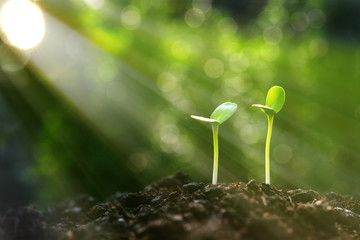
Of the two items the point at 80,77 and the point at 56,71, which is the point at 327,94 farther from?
the point at 56,71

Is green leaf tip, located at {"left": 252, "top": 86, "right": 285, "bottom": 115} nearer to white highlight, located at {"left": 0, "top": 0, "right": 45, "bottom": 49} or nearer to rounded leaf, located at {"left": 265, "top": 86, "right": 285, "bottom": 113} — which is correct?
rounded leaf, located at {"left": 265, "top": 86, "right": 285, "bottom": 113}

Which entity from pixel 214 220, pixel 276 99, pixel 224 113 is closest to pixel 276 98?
pixel 276 99

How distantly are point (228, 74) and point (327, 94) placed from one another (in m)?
0.63

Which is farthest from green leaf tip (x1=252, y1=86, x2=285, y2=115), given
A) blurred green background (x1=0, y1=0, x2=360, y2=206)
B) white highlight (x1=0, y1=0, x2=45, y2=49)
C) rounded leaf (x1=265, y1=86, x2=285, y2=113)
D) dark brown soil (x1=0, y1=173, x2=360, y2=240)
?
white highlight (x1=0, y1=0, x2=45, y2=49)

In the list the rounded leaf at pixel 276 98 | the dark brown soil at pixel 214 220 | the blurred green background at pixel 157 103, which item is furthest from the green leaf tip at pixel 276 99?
the blurred green background at pixel 157 103

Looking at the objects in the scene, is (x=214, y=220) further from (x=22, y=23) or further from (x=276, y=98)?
(x=22, y=23)

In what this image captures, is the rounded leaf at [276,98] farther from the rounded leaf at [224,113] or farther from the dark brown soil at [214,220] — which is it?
the dark brown soil at [214,220]

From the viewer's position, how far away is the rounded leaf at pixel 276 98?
864 mm

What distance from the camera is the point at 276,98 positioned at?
0.87 meters

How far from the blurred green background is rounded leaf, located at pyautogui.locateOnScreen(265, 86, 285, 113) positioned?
117 centimetres

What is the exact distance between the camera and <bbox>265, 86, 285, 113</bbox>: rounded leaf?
864 mm

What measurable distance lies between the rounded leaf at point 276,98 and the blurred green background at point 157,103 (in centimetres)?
117

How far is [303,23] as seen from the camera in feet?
7.34

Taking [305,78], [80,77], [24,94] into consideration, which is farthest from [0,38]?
[305,78]
